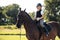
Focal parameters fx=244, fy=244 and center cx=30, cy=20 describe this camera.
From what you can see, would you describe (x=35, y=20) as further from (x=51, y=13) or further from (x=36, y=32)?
(x=51, y=13)

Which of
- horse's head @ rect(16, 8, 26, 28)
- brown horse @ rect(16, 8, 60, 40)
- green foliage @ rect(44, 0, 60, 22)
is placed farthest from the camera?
green foliage @ rect(44, 0, 60, 22)

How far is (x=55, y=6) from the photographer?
210 ft

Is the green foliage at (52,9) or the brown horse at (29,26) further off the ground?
the brown horse at (29,26)

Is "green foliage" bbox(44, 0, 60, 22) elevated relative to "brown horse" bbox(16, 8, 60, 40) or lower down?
lower down

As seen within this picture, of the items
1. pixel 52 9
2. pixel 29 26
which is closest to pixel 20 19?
pixel 29 26

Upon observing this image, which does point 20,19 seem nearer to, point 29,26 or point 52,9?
point 29,26

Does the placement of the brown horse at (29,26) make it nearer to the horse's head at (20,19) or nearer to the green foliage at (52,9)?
the horse's head at (20,19)

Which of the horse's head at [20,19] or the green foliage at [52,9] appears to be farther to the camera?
the green foliage at [52,9]

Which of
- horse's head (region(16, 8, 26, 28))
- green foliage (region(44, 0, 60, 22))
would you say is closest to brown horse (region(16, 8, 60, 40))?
horse's head (region(16, 8, 26, 28))

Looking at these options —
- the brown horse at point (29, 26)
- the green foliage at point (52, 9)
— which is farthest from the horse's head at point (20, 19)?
the green foliage at point (52, 9)

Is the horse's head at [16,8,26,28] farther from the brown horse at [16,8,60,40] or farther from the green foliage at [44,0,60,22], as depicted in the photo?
the green foliage at [44,0,60,22]

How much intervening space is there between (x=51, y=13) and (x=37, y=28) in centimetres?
4951

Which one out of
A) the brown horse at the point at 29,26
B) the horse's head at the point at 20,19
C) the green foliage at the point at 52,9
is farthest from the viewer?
the green foliage at the point at 52,9

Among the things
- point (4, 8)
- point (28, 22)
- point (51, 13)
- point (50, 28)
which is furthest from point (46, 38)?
point (4, 8)
